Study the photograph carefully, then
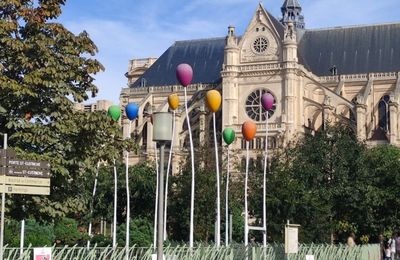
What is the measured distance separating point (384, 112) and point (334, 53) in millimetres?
8689

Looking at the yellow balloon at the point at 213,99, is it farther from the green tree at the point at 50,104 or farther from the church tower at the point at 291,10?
the church tower at the point at 291,10

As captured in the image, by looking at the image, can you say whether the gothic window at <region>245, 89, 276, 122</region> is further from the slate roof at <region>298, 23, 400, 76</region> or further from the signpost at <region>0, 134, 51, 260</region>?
the signpost at <region>0, 134, 51, 260</region>

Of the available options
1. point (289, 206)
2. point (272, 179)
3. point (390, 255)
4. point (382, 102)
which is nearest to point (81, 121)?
point (390, 255)

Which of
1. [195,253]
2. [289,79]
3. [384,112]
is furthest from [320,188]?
[384,112]

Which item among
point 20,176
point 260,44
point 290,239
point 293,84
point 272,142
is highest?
point 260,44

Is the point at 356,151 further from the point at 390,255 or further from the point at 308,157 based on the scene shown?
the point at 390,255

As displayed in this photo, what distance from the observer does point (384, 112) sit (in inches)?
3135

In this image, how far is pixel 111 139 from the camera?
18938mm

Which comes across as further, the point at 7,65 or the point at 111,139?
the point at 111,139

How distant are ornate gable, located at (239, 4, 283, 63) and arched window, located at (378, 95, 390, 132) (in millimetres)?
11634

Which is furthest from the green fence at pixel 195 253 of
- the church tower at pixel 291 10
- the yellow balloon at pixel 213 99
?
the church tower at pixel 291 10

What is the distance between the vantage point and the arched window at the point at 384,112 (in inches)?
3045

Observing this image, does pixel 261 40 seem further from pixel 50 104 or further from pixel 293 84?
pixel 50 104

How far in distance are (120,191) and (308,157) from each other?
46.1ft
